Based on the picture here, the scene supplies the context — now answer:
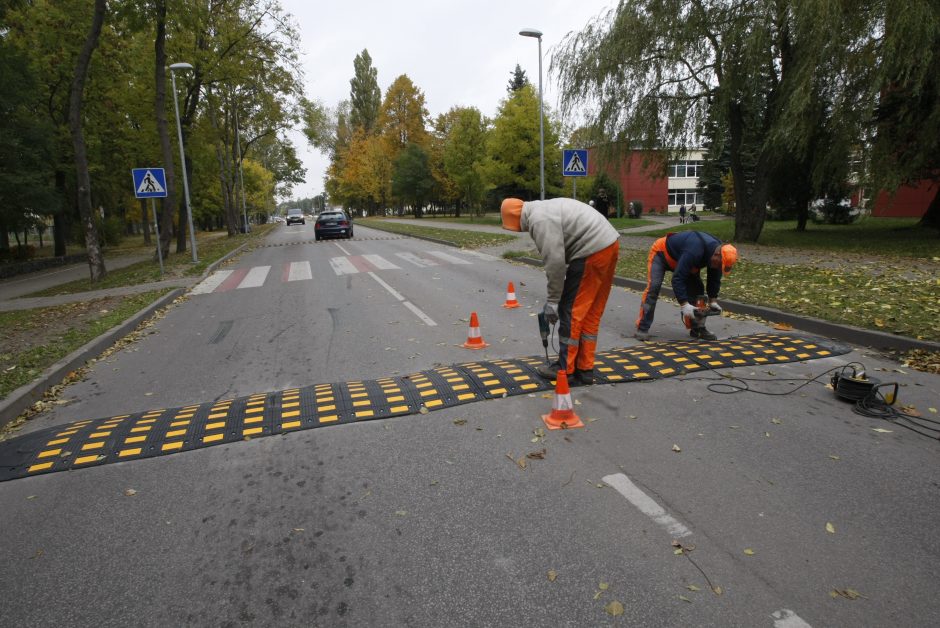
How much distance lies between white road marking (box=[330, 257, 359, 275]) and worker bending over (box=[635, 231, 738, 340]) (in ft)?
31.6

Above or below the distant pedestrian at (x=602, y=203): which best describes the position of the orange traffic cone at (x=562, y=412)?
below

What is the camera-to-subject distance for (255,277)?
50.3 ft

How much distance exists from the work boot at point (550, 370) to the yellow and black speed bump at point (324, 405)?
0.28 ft

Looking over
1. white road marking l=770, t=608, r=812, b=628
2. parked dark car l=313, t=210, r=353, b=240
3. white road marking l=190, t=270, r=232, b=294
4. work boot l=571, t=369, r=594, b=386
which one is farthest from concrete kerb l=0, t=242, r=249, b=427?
parked dark car l=313, t=210, r=353, b=240

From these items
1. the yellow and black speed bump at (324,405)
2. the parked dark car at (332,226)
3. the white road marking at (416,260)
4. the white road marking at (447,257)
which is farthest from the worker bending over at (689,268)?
the parked dark car at (332,226)

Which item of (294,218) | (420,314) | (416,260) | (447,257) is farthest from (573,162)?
(294,218)

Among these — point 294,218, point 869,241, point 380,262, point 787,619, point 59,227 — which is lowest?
point 787,619

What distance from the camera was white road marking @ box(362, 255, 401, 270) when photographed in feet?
52.9

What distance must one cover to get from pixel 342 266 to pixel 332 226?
14.1m

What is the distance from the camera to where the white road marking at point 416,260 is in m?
16.7

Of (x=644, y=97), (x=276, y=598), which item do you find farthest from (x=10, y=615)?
(x=644, y=97)

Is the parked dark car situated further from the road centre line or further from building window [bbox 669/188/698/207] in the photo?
building window [bbox 669/188/698/207]

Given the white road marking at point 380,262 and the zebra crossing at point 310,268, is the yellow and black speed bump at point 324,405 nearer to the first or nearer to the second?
the zebra crossing at point 310,268

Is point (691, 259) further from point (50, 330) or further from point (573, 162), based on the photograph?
point (50, 330)
